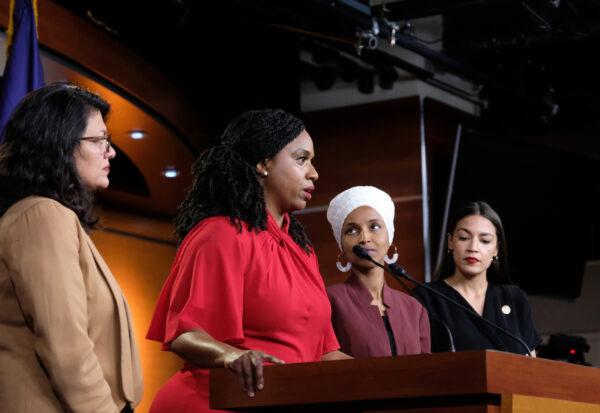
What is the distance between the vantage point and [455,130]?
27.9ft

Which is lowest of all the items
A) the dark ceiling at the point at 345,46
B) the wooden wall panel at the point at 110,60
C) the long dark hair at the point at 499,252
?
the long dark hair at the point at 499,252

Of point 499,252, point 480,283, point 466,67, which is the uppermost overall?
point 466,67

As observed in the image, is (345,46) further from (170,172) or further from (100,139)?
(100,139)

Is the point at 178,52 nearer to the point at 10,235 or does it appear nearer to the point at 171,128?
the point at 171,128

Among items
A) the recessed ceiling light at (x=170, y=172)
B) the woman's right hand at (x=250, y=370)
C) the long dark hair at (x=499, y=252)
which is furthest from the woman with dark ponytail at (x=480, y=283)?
the recessed ceiling light at (x=170, y=172)

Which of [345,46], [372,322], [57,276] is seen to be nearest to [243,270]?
[57,276]

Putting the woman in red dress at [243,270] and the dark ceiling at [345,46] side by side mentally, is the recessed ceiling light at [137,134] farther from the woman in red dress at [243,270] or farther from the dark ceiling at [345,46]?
the woman in red dress at [243,270]

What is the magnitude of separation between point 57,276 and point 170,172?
5.79m

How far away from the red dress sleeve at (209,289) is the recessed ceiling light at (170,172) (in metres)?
5.22

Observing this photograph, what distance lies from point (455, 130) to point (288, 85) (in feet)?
4.63

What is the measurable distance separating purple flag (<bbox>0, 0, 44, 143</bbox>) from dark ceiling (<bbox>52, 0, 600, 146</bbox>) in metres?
1.56

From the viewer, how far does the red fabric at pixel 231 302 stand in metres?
2.80

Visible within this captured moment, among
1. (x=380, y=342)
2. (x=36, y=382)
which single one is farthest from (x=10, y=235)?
(x=380, y=342)

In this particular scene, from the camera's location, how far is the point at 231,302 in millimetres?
2803
